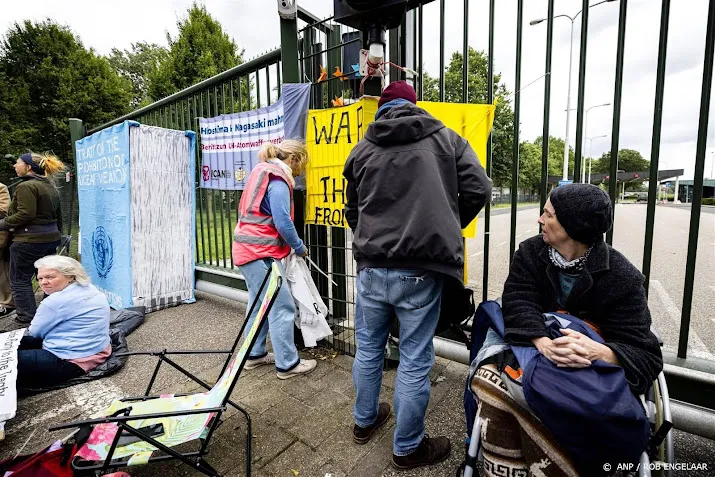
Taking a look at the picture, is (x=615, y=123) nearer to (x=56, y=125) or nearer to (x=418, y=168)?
(x=418, y=168)

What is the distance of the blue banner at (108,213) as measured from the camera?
4.83 meters

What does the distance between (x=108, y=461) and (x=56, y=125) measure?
2374 cm

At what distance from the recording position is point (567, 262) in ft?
5.98

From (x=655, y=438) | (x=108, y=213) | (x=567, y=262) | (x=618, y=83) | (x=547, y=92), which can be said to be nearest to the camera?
(x=655, y=438)

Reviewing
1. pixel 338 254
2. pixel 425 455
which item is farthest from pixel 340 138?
pixel 425 455

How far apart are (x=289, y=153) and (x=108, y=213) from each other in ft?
11.1

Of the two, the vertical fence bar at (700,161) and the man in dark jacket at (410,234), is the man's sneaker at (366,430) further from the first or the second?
the vertical fence bar at (700,161)

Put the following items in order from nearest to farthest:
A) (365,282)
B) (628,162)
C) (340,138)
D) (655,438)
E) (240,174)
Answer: (655,438) → (365,282) → (340,138) → (240,174) → (628,162)

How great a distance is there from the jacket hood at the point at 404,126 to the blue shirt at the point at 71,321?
2708 millimetres

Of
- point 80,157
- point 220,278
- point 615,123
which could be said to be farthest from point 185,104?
point 615,123

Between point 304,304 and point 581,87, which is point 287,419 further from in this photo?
point 581,87

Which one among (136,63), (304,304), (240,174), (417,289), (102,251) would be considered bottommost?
(304,304)

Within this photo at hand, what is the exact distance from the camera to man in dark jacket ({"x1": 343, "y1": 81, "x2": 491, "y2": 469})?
1.95m

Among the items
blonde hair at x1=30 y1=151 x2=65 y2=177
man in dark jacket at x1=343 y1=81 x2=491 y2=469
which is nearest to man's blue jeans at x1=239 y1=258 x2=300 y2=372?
man in dark jacket at x1=343 y1=81 x2=491 y2=469
